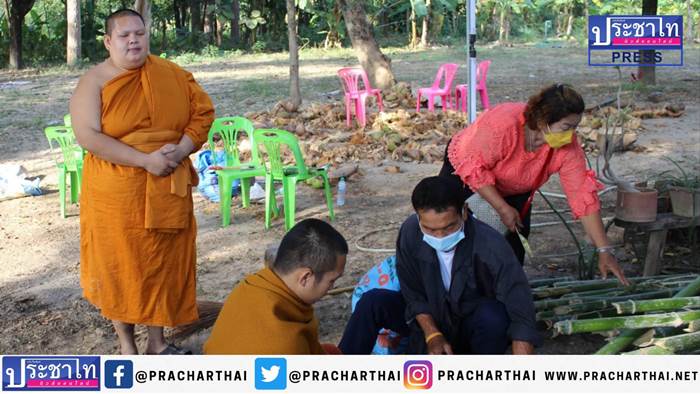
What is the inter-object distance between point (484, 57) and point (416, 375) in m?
16.8

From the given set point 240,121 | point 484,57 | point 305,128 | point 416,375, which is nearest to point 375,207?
point 240,121

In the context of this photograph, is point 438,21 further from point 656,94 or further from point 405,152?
point 405,152

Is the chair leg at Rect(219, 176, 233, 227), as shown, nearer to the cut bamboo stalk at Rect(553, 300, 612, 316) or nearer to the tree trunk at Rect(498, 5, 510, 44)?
the cut bamboo stalk at Rect(553, 300, 612, 316)

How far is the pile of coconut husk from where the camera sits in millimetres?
7855

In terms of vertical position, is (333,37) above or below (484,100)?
above

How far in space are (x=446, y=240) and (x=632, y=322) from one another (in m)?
0.66

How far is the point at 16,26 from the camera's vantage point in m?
18.8

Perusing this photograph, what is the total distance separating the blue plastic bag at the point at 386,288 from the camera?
10.6 feet

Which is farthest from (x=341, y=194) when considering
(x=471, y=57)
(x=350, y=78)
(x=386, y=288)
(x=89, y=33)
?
(x=89, y=33)

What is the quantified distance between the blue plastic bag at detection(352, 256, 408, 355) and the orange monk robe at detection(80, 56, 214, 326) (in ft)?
2.67

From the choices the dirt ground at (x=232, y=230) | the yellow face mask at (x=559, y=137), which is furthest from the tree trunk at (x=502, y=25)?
the yellow face mask at (x=559, y=137)

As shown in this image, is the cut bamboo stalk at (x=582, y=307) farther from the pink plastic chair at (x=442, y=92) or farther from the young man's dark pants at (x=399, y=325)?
the pink plastic chair at (x=442, y=92)

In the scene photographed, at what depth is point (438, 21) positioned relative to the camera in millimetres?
23484

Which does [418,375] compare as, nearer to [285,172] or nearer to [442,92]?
[285,172]
